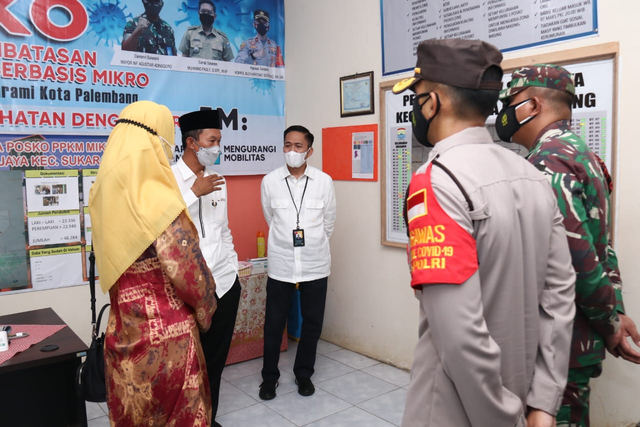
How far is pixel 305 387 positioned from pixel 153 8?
9.18 ft

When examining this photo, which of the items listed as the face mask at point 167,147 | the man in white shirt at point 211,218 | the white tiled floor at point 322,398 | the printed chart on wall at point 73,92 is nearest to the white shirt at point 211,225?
the man in white shirt at point 211,218

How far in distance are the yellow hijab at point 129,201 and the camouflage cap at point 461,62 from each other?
967 mm

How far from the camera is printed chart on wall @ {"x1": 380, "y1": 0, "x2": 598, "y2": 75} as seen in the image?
8.27 feet

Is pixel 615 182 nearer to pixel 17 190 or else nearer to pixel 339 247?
pixel 339 247

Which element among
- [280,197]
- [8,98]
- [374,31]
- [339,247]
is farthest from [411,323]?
[8,98]

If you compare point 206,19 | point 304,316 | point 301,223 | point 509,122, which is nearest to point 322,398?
point 304,316

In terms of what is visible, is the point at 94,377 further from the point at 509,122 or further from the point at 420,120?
the point at 509,122

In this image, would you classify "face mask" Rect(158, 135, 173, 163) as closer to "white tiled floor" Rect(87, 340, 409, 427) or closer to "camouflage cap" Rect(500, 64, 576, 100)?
"camouflage cap" Rect(500, 64, 576, 100)

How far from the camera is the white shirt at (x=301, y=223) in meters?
3.22

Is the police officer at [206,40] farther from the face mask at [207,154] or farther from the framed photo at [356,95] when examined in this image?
the face mask at [207,154]

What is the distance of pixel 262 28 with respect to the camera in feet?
13.6

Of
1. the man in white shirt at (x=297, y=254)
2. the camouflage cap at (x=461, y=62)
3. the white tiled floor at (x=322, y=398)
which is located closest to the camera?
the camouflage cap at (x=461, y=62)

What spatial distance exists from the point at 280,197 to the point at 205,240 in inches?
34.2

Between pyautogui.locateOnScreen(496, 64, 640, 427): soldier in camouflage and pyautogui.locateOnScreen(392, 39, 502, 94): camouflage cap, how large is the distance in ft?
1.66
